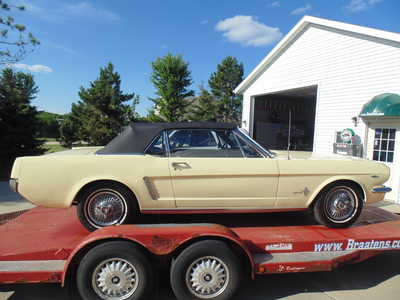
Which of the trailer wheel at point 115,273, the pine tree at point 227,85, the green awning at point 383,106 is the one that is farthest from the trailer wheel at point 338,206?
the pine tree at point 227,85

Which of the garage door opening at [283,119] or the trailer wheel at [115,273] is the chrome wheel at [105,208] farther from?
the garage door opening at [283,119]

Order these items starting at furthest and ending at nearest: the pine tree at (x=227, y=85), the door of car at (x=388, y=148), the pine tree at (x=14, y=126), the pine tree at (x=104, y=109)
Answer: the pine tree at (x=227, y=85)
the pine tree at (x=104, y=109)
the pine tree at (x=14, y=126)
the door of car at (x=388, y=148)

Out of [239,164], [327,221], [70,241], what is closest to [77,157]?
[70,241]

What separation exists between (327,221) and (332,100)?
6651 mm

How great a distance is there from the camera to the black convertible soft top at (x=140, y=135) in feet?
9.39

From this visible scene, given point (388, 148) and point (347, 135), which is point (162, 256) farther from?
point (347, 135)

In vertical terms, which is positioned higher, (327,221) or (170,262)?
(327,221)

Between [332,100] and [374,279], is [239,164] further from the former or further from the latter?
[332,100]

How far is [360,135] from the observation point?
765cm

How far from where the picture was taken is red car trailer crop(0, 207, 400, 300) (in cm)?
235

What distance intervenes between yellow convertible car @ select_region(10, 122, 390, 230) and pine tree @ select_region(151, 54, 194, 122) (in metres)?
20.4

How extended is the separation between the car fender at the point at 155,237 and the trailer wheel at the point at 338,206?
3.99 ft

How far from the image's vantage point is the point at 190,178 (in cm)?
280

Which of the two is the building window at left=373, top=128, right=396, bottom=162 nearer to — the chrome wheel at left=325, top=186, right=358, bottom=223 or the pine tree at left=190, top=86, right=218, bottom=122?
the chrome wheel at left=325, top=186, right=358, bottom=223
